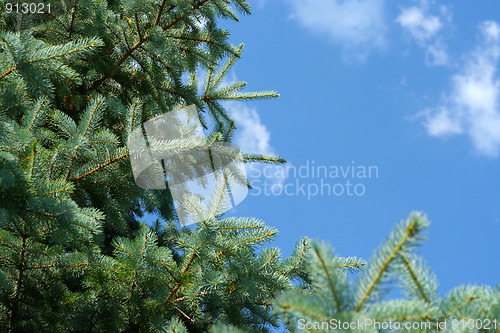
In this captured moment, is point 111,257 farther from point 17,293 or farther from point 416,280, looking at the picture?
point 416,280

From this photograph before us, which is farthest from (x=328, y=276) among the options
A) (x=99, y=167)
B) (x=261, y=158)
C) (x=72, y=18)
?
(x=72, y=18)

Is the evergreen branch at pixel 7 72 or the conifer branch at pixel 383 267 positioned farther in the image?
the evergreen branch at pixel 7 72

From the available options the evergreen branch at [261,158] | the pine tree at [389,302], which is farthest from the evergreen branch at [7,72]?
the evergreen branch at [261,158]

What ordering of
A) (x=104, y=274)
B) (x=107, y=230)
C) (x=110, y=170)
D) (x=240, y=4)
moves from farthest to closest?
(x=240, y=4)
(x=107, y=230)
(x=110, y=170)
(x=104, y=274)

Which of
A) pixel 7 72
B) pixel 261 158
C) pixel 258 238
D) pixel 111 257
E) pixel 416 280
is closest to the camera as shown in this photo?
pixel 416 280

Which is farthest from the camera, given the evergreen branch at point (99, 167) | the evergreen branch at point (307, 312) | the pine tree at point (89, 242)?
the evergreen branch at point (99, 167)

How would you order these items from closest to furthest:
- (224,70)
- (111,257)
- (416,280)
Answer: (416,280), (111,257), (224,70)

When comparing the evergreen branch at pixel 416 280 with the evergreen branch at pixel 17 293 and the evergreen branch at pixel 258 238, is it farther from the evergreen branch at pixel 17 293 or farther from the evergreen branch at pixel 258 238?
the evergreen branch at pixel 17 293

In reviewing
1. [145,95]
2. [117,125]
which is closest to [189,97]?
[145,95]

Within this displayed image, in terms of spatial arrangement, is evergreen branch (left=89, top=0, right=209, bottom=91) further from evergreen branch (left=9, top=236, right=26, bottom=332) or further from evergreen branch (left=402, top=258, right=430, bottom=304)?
evergreen branch (left=402, top=258, right=430, bottom=304)

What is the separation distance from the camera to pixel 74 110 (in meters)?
3.88

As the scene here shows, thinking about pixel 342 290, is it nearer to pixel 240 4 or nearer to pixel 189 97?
pixel 189 97

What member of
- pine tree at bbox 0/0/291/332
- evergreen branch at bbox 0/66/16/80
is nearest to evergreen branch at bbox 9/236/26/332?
pine tree at bbox 0/0/291/332

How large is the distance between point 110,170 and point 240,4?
2.44 m
